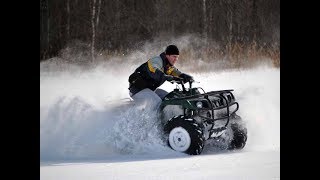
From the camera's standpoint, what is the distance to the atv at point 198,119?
17.1 feet

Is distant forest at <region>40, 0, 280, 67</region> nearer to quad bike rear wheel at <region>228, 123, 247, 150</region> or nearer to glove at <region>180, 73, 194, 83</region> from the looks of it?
glove at <region>180, 73, 194, 83</region>

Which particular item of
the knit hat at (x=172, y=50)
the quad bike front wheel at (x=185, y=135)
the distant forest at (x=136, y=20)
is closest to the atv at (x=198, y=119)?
the quad bike front wheel at (x=185, y=135)

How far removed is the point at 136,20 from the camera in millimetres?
5309

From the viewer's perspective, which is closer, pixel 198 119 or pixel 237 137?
pixel 198 119

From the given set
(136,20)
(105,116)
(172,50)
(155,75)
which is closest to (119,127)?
(105,116)

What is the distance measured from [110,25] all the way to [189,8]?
663mm

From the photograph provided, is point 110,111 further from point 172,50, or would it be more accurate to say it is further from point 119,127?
point 172,50

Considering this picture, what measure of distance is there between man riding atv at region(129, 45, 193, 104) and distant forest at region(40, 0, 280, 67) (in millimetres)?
166

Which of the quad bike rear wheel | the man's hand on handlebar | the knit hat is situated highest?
the knit hat

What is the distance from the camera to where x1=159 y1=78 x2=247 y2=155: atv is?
520 cm

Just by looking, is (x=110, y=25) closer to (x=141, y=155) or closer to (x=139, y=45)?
(x=139, y=45)

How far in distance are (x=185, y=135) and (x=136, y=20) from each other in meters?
1.02

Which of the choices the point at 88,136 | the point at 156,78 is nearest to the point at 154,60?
the point at 156,78

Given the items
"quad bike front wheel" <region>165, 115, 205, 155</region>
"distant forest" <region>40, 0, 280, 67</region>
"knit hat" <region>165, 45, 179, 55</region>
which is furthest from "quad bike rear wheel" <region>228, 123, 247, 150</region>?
"knit hat" <region>165, 45, 179, 55</region>
